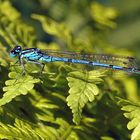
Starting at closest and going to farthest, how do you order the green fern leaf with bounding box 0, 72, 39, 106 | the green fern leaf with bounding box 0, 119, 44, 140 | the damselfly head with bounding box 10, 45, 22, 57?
the green fern leaf with bounding box 0, 119, 44, 140, the green fern leaf with bounding box 0, 72, 39, 106, the damselfly head with bounding box 10, 45, 22, 57

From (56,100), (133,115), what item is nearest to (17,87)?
(56,100)

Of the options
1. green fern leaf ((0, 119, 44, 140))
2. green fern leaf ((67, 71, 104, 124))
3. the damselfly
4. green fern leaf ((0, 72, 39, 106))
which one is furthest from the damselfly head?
green fern leaf ((0, 119, 44, 140))

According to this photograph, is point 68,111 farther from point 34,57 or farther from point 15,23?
point 15,23

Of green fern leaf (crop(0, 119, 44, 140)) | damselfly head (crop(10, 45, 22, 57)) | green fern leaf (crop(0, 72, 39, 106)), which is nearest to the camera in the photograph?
green fern leaf (crop(0, 119, 44, 140))

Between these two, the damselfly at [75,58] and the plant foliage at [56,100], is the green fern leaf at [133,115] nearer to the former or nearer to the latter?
the plant foliage at [56,100]

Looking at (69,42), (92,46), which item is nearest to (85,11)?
(92,46)

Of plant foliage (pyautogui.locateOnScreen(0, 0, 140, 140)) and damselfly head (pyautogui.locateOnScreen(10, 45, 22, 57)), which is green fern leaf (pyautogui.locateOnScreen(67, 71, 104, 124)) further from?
damselfly head (pyautogui.locateOnScreen(10, 45, 22, 57))

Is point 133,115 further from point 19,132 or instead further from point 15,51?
point 15,51

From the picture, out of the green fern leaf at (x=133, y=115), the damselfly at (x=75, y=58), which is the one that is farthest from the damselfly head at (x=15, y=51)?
the green fern leaf at (x=133, y=115)
